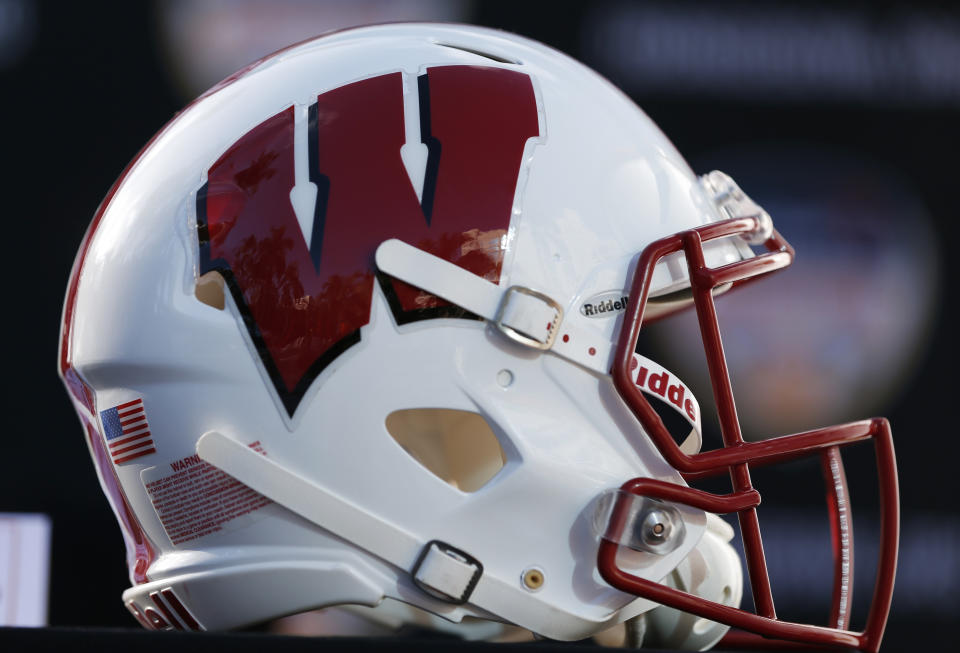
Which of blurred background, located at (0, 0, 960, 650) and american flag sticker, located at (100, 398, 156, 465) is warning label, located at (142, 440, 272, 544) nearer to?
american flag sticker, located at (100, 398, 156, 465)

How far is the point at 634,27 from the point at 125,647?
1183 millimetres

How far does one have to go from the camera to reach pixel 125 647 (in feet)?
1.90

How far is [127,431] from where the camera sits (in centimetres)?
71

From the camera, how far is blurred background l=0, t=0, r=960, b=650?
1.36m

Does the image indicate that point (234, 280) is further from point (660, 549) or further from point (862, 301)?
point (862, 301)

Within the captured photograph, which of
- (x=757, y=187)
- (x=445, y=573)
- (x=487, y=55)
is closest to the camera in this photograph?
(x=445, y=573)

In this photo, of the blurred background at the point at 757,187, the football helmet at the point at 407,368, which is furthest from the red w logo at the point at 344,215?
the blurred background at the point at 757,187

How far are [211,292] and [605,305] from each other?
283 millimetres

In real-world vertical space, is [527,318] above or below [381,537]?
above

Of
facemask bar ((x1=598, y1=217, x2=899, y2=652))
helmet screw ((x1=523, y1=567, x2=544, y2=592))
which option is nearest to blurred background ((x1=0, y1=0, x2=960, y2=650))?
facemask bar ((x1=598, y1=217, x2=899, y2=652))

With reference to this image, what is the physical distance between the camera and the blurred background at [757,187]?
53.4 inches

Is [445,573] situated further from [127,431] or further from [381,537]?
[127,431]

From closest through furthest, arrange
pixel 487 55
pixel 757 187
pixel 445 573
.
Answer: pixel 445 573 < pixel 487 55 < pixel 757 187

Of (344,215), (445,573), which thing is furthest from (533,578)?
(344,215)
